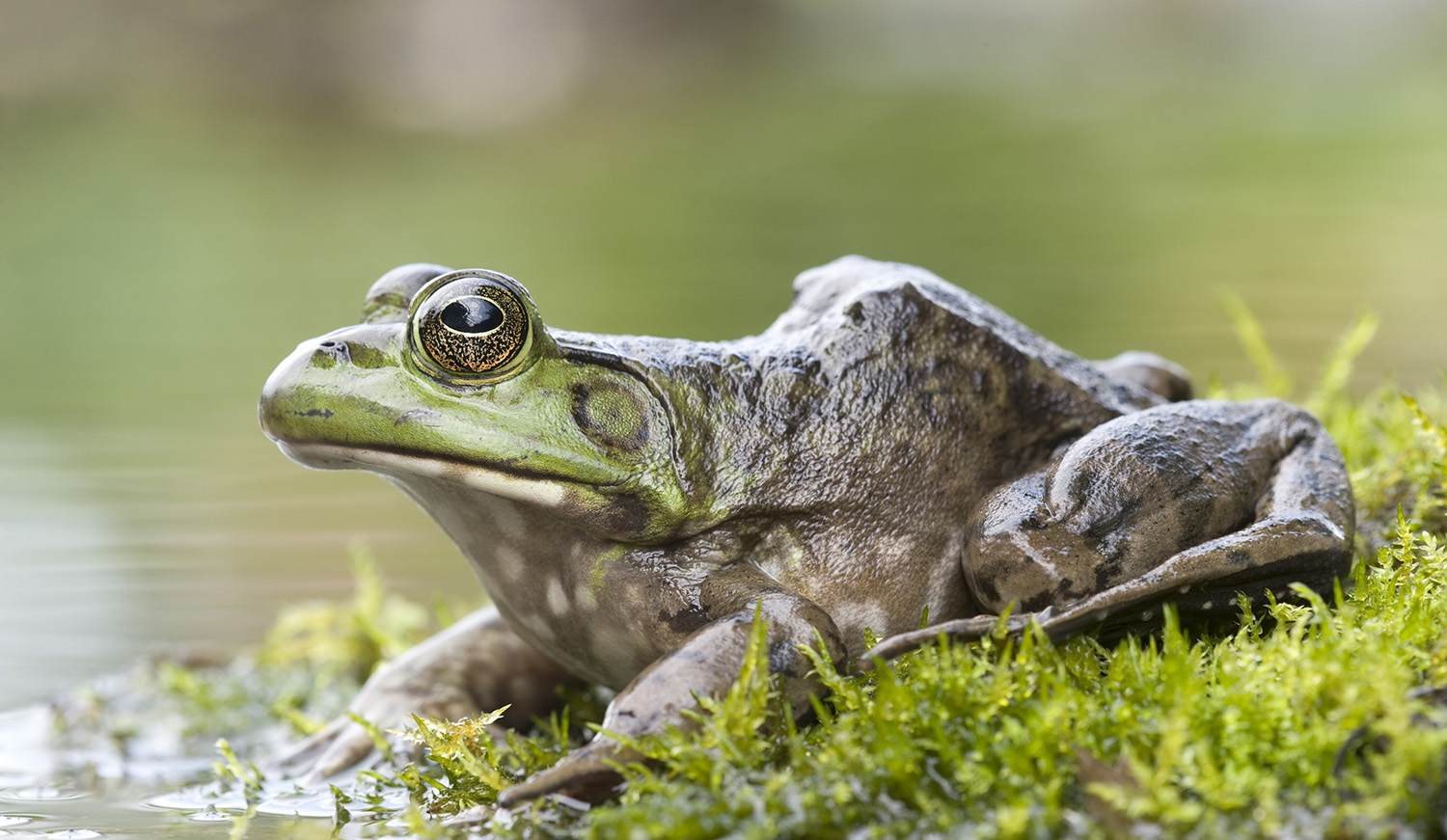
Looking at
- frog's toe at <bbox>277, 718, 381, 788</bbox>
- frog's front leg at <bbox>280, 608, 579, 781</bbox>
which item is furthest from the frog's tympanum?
frog's toe at <bbox>277, 718, 381, 788</bbox>

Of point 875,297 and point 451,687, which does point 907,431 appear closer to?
point 875,297

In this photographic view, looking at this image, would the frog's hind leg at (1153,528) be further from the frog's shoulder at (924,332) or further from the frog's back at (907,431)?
the frog's shoulder at (924,332)

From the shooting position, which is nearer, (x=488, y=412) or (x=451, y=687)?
(x=488, y=412)

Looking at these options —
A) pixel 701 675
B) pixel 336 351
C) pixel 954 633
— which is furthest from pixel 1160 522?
pixel 336 351

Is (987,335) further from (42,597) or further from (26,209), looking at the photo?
(26,209)

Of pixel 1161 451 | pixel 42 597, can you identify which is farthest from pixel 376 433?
pixel 42 597

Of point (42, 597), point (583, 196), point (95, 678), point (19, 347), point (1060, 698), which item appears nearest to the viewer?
point (1060, 698)

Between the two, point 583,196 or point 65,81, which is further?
point 65,81
